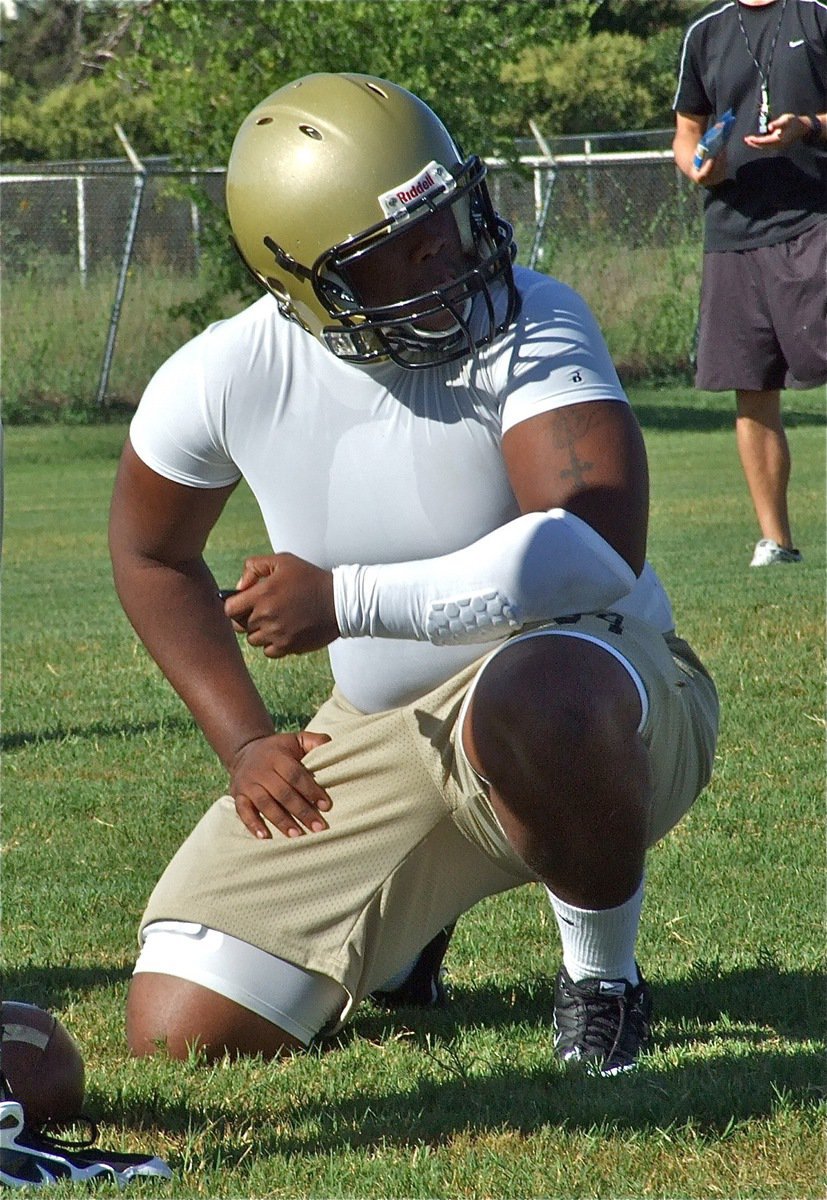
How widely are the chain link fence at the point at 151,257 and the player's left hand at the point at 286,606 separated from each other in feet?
49.3

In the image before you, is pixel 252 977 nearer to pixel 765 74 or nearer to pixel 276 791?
pixel 276 791

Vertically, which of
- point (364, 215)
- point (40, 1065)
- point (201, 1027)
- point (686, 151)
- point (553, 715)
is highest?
point (364, 215)

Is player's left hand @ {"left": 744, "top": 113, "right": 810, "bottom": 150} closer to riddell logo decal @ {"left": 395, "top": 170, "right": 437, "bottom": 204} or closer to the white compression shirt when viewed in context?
the white compression shirt

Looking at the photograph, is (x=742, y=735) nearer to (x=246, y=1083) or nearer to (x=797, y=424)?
(x=246, y=1083)

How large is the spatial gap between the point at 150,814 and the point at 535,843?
6.58 feet

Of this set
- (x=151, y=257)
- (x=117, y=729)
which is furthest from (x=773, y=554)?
(x=151, y=257)

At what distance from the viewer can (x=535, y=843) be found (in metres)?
2.77

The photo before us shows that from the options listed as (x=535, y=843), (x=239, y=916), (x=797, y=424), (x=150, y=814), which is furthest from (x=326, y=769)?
(x=797, y=424)

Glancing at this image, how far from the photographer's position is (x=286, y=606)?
2629 mm

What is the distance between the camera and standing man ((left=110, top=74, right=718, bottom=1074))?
269 centimetres

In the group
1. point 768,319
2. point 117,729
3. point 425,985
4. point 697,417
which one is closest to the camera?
point 425,985

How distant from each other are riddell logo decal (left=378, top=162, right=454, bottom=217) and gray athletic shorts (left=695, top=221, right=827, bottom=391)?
4.34 metres

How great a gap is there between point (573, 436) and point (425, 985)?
1.12 meters

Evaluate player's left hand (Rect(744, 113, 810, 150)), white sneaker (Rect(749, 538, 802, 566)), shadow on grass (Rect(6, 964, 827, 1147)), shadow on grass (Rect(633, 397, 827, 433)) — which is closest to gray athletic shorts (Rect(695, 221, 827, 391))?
player's left hand (Rect(744, 113, 810, 150))
